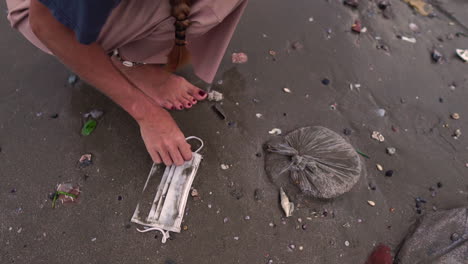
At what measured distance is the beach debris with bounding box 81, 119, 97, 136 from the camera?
5.83 ft

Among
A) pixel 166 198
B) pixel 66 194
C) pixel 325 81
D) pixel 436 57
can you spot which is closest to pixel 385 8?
pixel 436 57

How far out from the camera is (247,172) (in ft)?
5.69

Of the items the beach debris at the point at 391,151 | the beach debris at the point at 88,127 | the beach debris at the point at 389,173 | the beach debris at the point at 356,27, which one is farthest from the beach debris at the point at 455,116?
the beach debris at the point at 88,127

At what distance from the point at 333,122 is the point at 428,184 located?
646 mm

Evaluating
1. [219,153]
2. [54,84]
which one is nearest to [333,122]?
[219,153]

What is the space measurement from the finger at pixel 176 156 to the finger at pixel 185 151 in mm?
22

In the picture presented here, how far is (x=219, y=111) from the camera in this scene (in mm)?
1890

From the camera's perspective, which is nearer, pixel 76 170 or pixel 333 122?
pixel 76 170

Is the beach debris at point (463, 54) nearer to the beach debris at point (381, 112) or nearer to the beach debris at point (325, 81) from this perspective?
the beach debris at point (381, 112)

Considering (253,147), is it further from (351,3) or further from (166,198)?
(351,3)

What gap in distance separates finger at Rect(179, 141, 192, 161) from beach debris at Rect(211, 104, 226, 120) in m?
0.30

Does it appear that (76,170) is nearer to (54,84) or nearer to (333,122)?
(54,84)

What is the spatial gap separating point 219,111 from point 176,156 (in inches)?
15.8

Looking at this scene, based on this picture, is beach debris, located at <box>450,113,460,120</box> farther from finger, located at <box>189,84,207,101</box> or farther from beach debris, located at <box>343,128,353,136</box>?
finger, located at <box>189,84,207,101</box>
